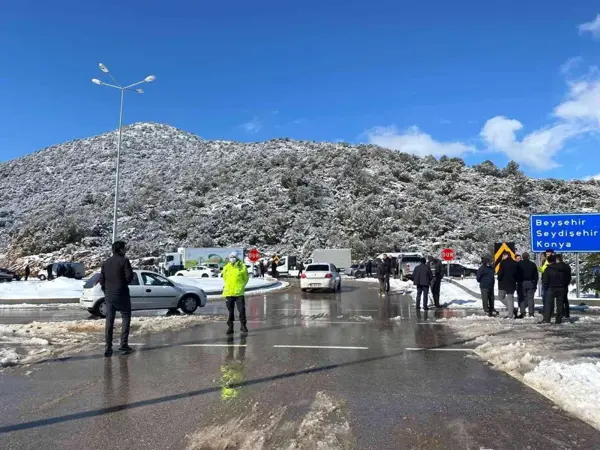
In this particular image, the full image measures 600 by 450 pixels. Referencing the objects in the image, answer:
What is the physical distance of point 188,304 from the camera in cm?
1564

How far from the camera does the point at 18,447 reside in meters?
4.37

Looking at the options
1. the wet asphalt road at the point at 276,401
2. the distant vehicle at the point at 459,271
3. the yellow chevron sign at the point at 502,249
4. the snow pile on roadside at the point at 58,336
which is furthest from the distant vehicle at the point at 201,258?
the wet asphalt road at the point at 276,401

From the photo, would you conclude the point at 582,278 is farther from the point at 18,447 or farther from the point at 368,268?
the point at 368,268

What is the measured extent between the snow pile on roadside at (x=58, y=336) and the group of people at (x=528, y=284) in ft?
24.6

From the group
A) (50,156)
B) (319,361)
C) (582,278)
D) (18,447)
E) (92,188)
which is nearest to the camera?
(18,447)

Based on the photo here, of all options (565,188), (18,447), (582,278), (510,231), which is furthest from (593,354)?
(565,188)

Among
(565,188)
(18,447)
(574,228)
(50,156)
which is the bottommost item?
(18,447)

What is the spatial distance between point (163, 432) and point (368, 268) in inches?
1737

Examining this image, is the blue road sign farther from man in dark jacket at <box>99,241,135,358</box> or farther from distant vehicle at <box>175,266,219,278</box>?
distant vehicle at <box>175,266,219,278</box>

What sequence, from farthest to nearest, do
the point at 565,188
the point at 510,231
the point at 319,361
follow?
1. the point at 565,188
2. the point at 510,231
3. the point at 319,361

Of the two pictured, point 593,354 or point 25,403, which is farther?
point 593,354

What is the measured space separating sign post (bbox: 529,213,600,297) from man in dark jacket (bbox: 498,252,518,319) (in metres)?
5.45

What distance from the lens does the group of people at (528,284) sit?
39.9 ft

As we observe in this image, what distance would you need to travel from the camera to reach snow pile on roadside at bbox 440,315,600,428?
5.63 m
